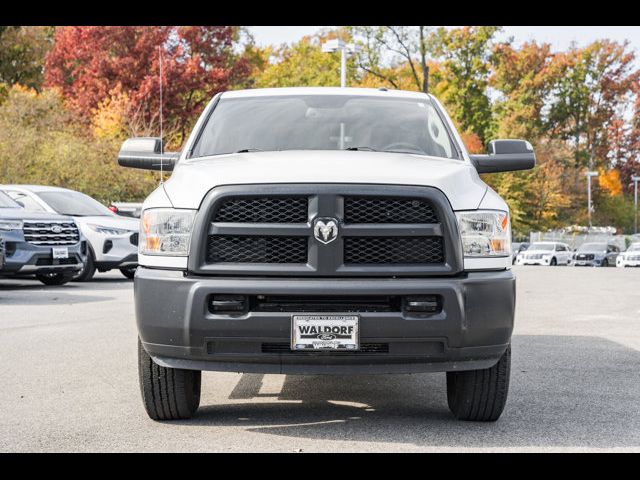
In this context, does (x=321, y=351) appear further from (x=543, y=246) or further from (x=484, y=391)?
(x=543, y=246)

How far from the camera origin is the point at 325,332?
195 inches

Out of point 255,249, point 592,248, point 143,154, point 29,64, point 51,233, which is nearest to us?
point 255,249

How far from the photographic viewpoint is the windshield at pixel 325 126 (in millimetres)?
6371

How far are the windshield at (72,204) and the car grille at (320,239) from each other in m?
13.2

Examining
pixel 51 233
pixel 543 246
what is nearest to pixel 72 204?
pixel 51 233

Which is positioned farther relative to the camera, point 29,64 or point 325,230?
point 29,64

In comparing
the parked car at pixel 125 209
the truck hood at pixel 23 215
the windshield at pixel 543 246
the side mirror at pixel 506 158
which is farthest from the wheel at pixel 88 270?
the windshield at pixel 543 246

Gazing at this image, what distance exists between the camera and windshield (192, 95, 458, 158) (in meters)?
6.37

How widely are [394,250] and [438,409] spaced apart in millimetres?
1409

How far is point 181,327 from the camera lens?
5000mm

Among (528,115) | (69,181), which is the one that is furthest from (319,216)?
(528,115)

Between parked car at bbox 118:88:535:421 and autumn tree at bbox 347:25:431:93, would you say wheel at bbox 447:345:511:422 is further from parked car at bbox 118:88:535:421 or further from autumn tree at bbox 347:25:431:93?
autumn tree at bbox 347:25:431:93

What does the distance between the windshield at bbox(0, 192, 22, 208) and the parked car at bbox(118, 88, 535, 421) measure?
11.3 metres
